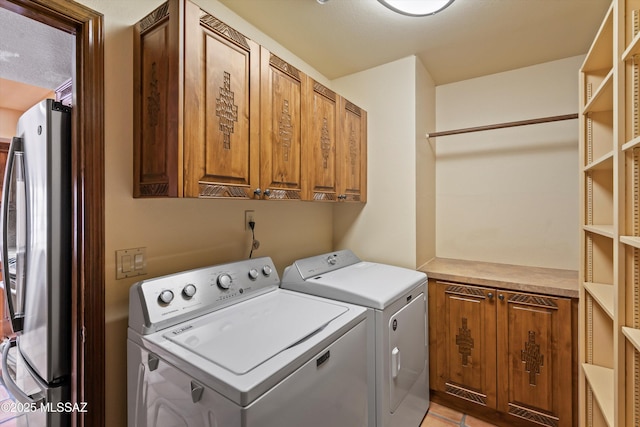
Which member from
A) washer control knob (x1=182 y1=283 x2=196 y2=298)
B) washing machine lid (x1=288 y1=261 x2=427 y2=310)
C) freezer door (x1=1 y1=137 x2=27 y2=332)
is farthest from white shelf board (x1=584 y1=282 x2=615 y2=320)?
freezer door (x1=1 y1=137 x2=27 y2=332)

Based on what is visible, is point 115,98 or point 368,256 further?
point 368,256

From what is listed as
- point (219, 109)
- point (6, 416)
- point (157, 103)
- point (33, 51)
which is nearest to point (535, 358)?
point (219, 109)

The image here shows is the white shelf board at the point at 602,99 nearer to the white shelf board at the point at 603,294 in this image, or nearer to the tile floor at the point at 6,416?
the white shelf board at the point at 603,294

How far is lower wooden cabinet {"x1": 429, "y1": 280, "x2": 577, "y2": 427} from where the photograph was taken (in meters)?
1.71

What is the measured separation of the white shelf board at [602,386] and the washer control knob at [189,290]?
1.70 m

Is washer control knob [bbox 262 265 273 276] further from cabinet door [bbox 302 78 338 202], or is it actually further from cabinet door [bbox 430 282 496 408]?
cabinet door [bbox 430 282 496 408]

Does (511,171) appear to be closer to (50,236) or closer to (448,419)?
(448,419)

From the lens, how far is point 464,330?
1977 millimetres

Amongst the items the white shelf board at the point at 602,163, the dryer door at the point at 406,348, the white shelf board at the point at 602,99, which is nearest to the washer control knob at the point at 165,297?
the dryer door at the point at 406,348

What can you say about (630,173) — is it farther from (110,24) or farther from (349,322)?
(110,24)

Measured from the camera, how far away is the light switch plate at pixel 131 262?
4.20 ft

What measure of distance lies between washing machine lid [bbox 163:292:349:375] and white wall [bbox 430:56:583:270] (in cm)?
176

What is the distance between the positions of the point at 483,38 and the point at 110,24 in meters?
2.19

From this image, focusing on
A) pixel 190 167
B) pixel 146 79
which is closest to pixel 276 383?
pixel 190 167
